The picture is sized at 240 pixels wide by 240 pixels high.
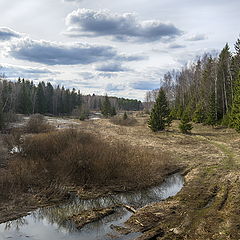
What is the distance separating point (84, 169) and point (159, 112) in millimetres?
22284

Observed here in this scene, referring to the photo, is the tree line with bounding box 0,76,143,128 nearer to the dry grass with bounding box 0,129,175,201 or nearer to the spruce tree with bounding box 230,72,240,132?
the spruce tree with bounding box 230,72,240,132

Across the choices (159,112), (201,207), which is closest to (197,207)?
(201,207)

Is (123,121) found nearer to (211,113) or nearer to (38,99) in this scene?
(211,113)

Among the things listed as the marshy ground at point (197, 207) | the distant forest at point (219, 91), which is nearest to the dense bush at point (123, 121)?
the distant forest at point (219, 91)

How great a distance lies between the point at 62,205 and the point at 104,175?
3499 mm

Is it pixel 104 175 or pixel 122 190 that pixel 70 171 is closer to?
pixel 104 175

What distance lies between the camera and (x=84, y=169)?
15.8m

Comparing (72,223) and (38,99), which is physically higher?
(38,99)

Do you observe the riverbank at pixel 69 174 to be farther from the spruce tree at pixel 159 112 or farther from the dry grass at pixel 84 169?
the spruce tree at pixel 159 112

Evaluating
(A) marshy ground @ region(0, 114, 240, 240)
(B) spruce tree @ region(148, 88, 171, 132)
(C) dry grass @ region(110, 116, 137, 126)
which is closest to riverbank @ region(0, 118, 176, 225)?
(A) marshy ground @ region(0, 114, 240, 240)

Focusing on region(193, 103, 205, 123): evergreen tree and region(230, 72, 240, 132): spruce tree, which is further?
region(193, 103, 205, 123): evergreen tree

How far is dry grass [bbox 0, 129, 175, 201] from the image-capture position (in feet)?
47.8

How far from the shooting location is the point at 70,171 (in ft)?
50.9

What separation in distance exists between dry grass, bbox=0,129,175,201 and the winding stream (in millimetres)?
1605
